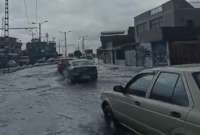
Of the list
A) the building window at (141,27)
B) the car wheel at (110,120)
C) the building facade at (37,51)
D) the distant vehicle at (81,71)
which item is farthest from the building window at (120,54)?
the car wheel at (110,120)

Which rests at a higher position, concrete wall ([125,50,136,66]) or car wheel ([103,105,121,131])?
concrete wall ([125,50,136,66])

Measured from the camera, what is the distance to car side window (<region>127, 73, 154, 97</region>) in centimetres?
586

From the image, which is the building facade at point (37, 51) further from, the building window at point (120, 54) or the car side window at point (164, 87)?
the car side window at point (164, 87)

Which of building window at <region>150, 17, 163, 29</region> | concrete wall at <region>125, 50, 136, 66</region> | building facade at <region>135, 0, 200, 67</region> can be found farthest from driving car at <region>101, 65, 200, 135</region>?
building window at <region>150, 17, 163, 29</region>

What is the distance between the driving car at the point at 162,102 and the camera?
443 centimetres

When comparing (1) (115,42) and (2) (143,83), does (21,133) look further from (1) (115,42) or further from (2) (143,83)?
Answer: (1) (115,42)

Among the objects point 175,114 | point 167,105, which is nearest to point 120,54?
point 167,105

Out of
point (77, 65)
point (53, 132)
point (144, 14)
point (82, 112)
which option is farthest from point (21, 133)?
point (144, 14)

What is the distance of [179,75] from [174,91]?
0.81 ft

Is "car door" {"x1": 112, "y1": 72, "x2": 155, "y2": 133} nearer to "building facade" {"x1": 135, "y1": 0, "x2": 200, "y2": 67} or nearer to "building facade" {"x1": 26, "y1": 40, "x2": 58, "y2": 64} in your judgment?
"building facade" {"x1": 135, "y1": 0, "x2": 200, "y2": 67}

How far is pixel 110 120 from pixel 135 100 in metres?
2.01

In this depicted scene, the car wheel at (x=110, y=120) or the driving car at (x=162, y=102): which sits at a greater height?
the driving car at (x=162, y=102)

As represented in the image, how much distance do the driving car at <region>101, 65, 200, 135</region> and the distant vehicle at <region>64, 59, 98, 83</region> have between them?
52.2ft

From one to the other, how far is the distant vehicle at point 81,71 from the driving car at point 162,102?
15.9m
